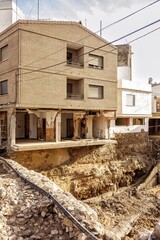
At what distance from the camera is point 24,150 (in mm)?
14898

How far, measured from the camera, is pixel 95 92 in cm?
2008

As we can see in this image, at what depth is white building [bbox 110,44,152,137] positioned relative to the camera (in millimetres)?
22688

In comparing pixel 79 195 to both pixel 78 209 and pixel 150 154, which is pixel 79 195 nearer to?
pixel 150 154


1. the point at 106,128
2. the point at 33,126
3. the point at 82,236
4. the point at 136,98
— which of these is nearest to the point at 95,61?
the point at 106,128

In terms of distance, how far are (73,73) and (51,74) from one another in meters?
2.13

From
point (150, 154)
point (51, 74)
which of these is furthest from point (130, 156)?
point (51, 74)

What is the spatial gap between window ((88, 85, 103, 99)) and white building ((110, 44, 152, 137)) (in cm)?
295

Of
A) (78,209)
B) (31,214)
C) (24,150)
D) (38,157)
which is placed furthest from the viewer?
(38,157)

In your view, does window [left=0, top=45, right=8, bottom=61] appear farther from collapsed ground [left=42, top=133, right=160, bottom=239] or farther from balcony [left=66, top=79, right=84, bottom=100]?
collapsed ground [left=42, top=133, right=160, bottom=239]

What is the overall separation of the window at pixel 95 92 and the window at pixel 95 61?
1.83m

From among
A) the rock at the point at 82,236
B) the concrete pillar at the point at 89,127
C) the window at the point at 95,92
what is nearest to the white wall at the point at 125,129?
the concrete pillar at the point at 89,127

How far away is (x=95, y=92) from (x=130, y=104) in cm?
549

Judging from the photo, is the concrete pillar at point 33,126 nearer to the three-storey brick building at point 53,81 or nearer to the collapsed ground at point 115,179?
the three-storey brick building at point 53,81

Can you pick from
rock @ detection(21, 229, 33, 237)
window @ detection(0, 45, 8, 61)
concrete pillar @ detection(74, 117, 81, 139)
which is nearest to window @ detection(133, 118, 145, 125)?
concrete pillar @ detection(74, 117, 81, 139)
